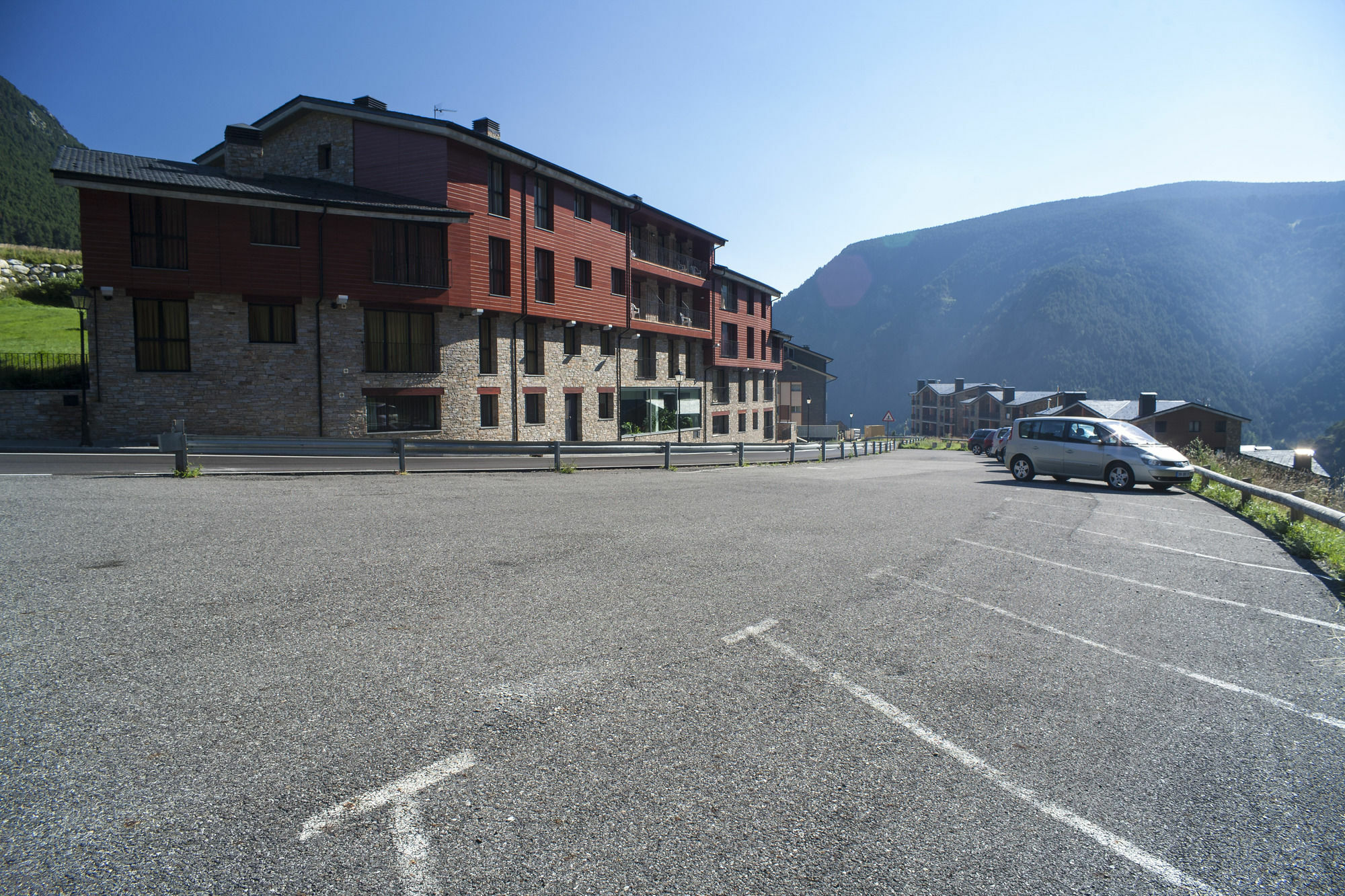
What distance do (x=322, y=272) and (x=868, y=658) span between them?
23102 mm

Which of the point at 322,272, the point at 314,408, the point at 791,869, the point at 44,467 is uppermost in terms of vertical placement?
the point at 322,272

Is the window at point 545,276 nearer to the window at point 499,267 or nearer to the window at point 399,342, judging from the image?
the window at point 499,267

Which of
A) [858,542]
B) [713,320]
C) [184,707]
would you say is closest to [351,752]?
[184,707]

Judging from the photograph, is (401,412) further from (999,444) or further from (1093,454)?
(999,444)

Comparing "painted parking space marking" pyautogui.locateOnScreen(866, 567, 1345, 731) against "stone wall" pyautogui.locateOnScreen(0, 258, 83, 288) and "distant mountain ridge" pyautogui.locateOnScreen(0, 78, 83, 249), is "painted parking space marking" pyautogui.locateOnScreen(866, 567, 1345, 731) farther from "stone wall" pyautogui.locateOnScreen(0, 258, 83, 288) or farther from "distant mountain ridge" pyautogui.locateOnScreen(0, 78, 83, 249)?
"distant mountain ridge" pyautogui.locateOnScreen(0, 78, 83, 249)

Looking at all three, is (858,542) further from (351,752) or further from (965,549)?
(351,752)

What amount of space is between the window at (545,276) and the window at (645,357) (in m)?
7.74

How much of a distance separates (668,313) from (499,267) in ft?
44.8

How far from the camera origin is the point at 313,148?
26.2 meters

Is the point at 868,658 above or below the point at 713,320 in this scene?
below

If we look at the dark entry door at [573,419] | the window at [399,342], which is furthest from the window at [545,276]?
the window at [399,342]

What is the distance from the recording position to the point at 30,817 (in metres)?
2.83

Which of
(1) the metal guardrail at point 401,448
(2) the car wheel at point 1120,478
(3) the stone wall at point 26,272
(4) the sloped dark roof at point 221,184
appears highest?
(3) the stone wall at point 26,272

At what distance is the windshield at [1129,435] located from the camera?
16.6m
